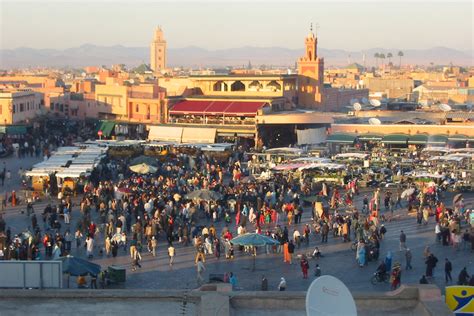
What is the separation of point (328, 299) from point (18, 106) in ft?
139

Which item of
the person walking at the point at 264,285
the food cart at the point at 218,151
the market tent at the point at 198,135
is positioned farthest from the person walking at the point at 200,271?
the market tent at the point at 198,135

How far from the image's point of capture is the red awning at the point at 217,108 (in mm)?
45938

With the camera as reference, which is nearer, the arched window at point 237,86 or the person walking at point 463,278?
the person walking at point 463,278

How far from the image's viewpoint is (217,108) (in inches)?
1858

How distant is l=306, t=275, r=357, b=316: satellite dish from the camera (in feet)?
33.3

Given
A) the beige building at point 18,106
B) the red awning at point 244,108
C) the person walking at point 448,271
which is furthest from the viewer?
the beige building at point 18,106

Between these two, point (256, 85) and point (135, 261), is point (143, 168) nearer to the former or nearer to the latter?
point (135, 261)

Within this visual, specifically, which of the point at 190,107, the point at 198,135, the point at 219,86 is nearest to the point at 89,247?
the point at 198,135

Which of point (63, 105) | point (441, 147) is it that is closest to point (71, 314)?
point (441, 147)

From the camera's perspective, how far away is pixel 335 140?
42.7m

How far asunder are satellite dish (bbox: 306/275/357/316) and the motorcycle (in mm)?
8878

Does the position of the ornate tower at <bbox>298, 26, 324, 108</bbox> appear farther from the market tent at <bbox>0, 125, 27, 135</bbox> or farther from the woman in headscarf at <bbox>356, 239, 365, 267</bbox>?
the woman in headscarf at <bbox>356, 239, 365, 267</bbox>

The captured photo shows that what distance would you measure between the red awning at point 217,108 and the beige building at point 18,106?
8.83 m

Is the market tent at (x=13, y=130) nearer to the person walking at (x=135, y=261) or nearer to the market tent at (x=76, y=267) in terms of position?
the person walking at (x=135, y=261)
